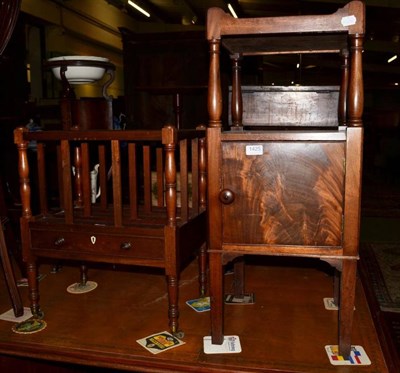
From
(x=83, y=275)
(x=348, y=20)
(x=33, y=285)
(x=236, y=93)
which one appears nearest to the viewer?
(x=348, y=20)

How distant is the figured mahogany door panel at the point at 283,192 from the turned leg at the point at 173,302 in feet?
0.88

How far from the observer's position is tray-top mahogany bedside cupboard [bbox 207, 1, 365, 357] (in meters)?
1.44

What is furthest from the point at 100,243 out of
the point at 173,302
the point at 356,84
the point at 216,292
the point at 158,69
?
the point at 158,69

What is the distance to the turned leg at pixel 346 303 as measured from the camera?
59.4 inches

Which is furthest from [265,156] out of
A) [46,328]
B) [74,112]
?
[74,112]

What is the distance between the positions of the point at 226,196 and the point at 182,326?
61 centimetres

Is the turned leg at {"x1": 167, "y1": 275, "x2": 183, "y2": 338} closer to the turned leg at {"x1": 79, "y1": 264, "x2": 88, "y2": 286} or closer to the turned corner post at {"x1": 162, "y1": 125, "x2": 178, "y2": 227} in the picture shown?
the turned corner post at {"x1": 162, "y1": 125, "x2": 178, "y2": 227}

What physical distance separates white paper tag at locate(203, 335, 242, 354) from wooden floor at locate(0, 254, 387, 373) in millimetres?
25

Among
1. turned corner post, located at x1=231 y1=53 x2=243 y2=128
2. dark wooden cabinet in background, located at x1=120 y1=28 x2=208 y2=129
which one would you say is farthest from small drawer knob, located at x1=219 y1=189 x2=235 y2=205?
dark wooden cabinet in background, located at x1=120 y1=28 x2=208 y2=129

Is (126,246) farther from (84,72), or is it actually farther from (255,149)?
(84,72)

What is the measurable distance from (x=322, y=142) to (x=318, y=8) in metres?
7.52

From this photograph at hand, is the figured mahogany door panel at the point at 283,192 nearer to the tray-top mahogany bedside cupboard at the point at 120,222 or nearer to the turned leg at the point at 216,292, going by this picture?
the turned leg at the point at 216,292

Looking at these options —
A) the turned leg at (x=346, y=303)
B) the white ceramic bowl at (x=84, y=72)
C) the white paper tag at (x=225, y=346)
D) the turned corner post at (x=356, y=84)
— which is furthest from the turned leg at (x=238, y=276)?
the white ceramic bowl at (x=84, y=72)

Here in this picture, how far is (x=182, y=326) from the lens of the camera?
71.9 inches
